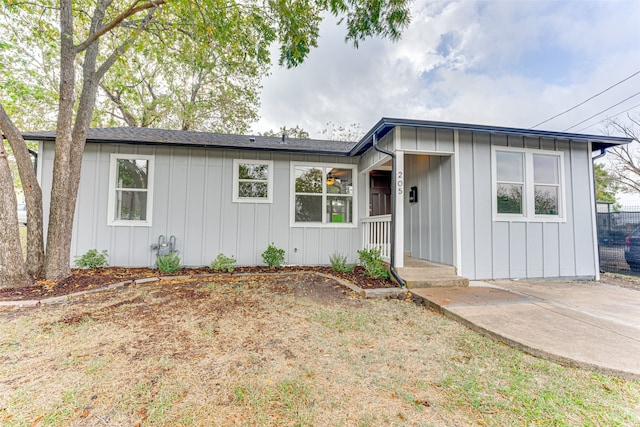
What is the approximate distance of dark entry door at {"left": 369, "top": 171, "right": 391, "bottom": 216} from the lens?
7.25m

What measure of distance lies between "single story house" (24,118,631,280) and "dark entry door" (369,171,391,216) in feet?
2.21

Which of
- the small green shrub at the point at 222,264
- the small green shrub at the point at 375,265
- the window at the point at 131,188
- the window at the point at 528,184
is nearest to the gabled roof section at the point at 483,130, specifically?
the window at the point at 528,184

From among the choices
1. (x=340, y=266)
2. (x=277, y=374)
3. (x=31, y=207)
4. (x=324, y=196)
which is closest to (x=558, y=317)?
(x=277, y=374)

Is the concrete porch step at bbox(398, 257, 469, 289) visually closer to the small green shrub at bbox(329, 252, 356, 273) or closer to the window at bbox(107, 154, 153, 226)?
the small green shrub at bbox(329, 252, 356, 273)

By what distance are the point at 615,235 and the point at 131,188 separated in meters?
11.3

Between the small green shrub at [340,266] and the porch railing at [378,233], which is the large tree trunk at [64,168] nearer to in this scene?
the small green shrub at [340,266]

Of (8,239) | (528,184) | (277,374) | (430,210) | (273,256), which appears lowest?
(277,374)

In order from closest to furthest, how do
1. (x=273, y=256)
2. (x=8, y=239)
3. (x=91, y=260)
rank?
(x=8, y=239), (x=91, y=260), (x=273, y=256)

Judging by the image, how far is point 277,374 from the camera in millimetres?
2080

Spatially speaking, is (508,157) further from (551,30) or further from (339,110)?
(339,110)

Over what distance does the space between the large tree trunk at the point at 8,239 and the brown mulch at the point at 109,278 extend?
172 mm

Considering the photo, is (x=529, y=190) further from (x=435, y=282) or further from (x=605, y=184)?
(x=605, y=184)

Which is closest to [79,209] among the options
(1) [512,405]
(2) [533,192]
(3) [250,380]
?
(3) [250,380]

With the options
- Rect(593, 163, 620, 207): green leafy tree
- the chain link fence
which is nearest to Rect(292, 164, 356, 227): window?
the chain link fence
